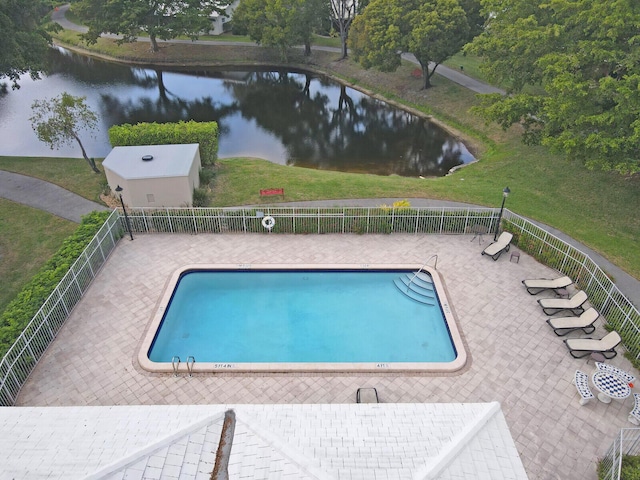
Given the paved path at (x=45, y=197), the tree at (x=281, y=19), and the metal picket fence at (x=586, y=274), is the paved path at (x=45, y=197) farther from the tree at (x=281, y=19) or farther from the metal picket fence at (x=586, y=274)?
the tree at (x=281, y=19)

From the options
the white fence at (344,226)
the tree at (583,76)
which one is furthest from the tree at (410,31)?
the white fence at (344,226)

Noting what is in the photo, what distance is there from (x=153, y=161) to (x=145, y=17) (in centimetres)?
3775

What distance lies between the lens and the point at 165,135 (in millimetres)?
27250

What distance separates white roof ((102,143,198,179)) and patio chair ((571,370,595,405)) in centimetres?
1786

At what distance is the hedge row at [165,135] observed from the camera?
88.5 feet

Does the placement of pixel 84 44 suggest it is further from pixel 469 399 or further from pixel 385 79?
pixel 469 399

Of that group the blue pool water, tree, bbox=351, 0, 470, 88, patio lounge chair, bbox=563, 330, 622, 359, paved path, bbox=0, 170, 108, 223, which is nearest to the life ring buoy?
the blue pool water

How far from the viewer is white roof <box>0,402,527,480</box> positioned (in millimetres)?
8945

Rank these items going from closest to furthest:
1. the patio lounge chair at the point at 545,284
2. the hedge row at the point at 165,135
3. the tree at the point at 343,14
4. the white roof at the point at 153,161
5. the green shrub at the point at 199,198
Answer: the patio lounge chair at the point at 545,284 → the white roof at the point at 153,161 → the green shrub at the point at 199,198 → the hedge row at the point at 165,135 → the tree at the point at 343,14

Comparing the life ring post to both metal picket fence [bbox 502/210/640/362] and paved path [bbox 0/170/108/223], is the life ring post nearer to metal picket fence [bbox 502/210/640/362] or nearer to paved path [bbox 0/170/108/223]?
paved path [bbox 0/170/108/223]

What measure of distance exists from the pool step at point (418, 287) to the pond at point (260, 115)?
15192 millimetres

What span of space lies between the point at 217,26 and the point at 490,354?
207ft

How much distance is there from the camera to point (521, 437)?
12.8 meters

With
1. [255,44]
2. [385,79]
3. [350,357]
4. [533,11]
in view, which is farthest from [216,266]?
[255,44]
